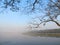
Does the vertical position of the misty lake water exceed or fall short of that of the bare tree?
it falls short

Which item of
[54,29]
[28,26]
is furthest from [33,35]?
[54,29]

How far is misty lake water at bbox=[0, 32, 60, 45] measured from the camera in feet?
6.18

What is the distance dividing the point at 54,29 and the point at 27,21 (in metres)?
0.35

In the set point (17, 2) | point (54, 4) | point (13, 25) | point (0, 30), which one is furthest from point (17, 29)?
point (54, 4)

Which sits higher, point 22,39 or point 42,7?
point 42,7

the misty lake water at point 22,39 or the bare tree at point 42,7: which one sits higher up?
the bare tree at point 42,7

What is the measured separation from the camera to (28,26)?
1.91 m

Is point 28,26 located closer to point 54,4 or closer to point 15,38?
point 15,38

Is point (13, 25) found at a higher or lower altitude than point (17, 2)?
lower

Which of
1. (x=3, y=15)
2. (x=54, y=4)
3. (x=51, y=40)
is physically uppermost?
(x=54, y=4)

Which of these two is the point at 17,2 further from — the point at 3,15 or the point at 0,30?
the point at 0,30

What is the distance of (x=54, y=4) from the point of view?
1.92 m

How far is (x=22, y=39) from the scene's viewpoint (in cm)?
189

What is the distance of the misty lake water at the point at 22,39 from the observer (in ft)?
6.18
